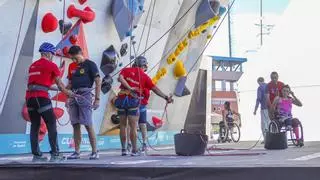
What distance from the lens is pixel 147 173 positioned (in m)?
5.01

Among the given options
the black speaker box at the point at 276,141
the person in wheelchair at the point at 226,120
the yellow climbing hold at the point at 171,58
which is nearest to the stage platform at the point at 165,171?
the black speaker box at the point at 276,141

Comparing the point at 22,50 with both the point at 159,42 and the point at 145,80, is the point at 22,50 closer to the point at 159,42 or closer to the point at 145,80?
the point at 145,80

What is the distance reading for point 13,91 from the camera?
9.75 meters

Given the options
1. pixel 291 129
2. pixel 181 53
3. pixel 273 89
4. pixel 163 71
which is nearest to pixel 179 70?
pixel 181 53

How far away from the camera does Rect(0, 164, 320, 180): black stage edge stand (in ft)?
14.8

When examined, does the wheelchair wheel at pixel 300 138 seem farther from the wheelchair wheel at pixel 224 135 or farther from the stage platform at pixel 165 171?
the wheelchair wheel at pixel 224 135

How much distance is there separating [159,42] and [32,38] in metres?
5.05

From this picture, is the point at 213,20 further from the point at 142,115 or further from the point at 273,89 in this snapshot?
the point at 142,115

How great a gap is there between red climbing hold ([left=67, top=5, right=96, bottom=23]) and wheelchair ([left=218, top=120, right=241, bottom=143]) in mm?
7686

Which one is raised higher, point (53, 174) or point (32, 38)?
point (32, 38)

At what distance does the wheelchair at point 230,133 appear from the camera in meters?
17.4

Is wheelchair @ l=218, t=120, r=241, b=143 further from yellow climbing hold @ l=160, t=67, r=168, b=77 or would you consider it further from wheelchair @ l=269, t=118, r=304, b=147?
wheelchair @ l=269, t=118, r=304, b=147

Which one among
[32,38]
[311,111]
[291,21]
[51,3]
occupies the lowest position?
[311,111]

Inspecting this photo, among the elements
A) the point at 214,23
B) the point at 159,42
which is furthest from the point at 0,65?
the point at 214,23
